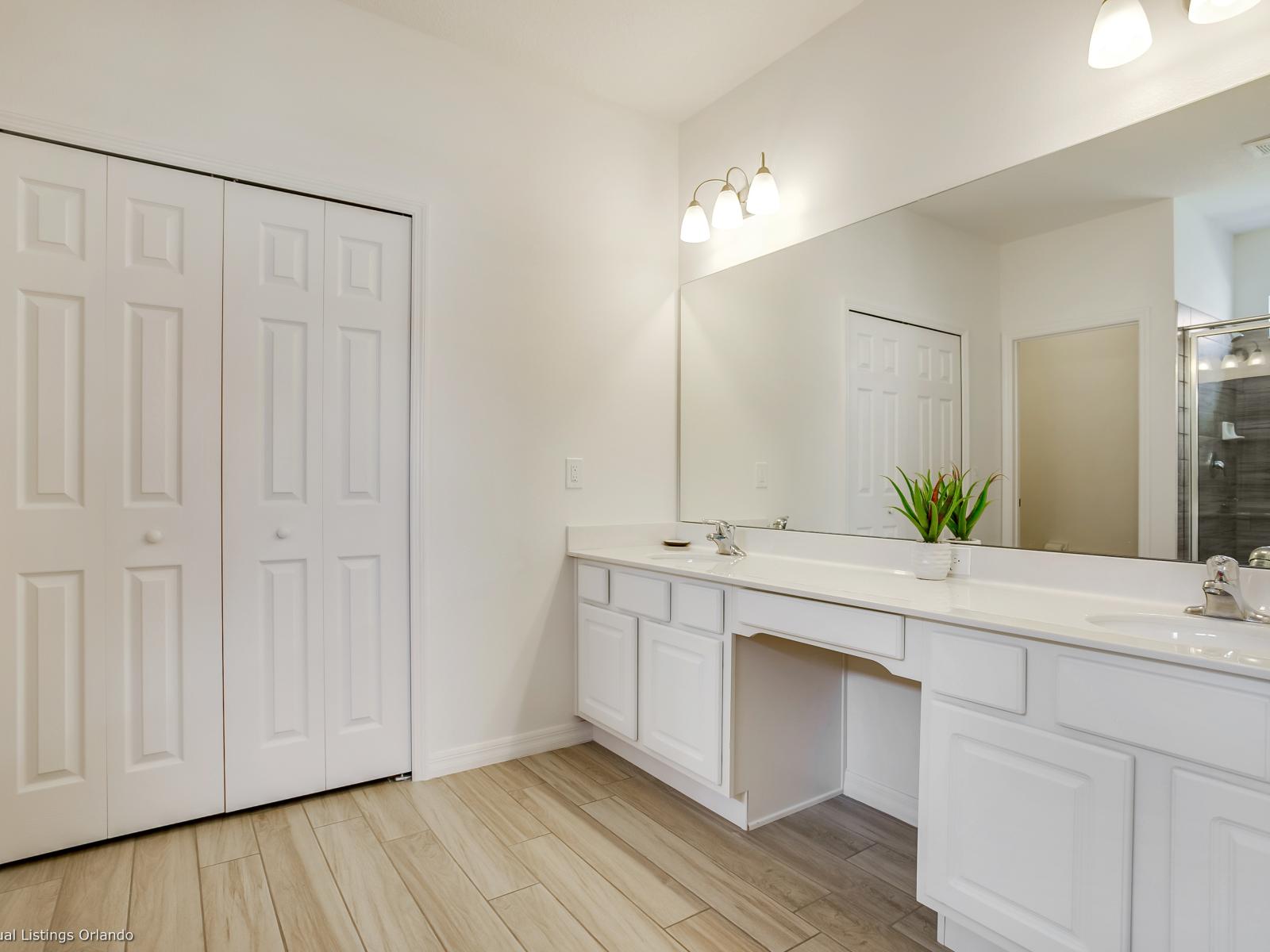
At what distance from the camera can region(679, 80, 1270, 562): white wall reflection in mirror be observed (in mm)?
1496

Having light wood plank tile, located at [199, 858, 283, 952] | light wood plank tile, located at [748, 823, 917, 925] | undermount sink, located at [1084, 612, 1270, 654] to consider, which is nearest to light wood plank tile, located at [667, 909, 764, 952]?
light wood plank tile, located at [748, 823, 917, 925]

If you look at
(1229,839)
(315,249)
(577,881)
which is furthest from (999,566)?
(315,249)

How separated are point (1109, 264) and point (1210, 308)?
247 millimetres

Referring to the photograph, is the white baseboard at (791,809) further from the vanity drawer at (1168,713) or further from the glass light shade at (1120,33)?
the glass light shade at (1120,33)

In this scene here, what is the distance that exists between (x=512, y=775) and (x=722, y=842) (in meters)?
0.84

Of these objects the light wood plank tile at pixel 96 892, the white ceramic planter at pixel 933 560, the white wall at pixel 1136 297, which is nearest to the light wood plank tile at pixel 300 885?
the light wood plank tile at pixel 96 892

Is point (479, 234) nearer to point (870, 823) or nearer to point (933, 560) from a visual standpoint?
point (933, 560)

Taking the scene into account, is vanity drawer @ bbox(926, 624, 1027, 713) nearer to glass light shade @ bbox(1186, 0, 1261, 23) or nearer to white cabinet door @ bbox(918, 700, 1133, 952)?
white cabinet door @ bbox(918, 700, 1133, 952)

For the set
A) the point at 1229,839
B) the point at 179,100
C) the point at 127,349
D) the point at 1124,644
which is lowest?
the point at 1229,839

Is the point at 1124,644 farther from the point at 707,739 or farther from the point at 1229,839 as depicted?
the point at 707,739

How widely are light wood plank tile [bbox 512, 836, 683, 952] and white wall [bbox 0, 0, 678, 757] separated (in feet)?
2.31

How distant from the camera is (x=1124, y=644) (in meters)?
1.18

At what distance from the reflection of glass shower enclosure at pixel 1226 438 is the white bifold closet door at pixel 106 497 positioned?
2596 millimetres

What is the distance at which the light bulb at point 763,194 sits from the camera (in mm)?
2504
